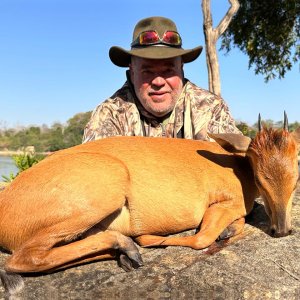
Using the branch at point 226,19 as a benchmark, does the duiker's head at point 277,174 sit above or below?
below

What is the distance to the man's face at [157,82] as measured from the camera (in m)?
6.98

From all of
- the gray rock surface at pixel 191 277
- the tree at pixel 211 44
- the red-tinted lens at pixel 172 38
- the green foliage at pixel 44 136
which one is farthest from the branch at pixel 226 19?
the green foliage at pixel 44 136

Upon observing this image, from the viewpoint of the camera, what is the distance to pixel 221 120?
7191mm

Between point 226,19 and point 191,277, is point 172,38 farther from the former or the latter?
point 226,19

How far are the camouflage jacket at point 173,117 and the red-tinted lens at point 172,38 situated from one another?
810 mm

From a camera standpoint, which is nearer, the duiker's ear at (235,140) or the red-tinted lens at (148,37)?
the duiker's ear at (235,140)

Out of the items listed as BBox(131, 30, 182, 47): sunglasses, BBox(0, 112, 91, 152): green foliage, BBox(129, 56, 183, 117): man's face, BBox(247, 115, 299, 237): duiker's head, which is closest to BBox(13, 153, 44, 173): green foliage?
BBox(129, 56, 183, 117): man's face

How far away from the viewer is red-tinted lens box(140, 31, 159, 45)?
23.0ft

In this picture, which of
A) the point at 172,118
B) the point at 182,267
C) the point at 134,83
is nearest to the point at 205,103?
the point at 172,118

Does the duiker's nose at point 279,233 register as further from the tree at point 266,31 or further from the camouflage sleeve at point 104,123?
the tree at point 266,31

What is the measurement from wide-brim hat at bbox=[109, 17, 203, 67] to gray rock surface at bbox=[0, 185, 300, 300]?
3450 millimetres

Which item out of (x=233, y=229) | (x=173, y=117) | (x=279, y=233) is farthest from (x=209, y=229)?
(x=173, y=117)

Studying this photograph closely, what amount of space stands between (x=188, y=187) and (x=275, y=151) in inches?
38.3

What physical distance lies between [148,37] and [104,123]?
155cm
